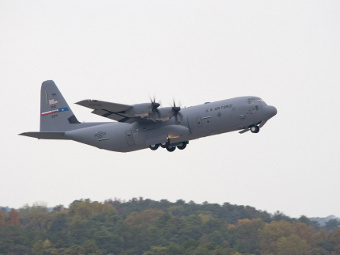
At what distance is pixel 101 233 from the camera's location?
268ft

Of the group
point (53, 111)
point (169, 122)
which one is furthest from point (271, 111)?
point (53, 111)

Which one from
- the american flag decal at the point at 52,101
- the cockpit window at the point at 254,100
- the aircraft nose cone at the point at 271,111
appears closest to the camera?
the aircraft nose cone at the point at 271,111

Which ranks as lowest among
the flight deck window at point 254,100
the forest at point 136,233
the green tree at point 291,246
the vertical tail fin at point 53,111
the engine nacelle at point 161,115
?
the green tree at point 291,246

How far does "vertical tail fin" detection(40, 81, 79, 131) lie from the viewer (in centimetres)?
4362

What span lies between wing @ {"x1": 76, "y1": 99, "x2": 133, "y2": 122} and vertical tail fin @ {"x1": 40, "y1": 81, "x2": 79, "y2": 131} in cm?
603

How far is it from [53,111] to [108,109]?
329 inches

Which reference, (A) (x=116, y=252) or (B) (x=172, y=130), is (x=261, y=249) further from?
(B) (x=172, y=130)

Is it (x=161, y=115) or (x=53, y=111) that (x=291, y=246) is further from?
(x=161, y=115)

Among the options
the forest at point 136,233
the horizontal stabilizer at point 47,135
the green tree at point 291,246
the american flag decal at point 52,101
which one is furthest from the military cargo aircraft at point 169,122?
the green tree at point 291,246

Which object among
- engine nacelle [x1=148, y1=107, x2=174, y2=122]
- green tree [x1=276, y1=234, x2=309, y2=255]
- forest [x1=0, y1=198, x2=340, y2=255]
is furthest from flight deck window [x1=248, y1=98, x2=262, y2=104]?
green tree [x1=276, y1=234, x2=309, y2=255]

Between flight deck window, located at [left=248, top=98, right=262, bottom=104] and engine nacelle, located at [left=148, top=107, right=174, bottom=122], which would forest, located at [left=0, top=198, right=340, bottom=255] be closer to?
engine nacelle, located at [left=148, top=107, right=174, bottom=122]

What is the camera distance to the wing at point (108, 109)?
120 ft

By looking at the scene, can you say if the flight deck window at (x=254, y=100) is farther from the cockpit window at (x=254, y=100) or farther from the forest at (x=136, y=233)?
the forest at (x=136, y=233)

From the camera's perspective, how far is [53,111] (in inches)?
1736
